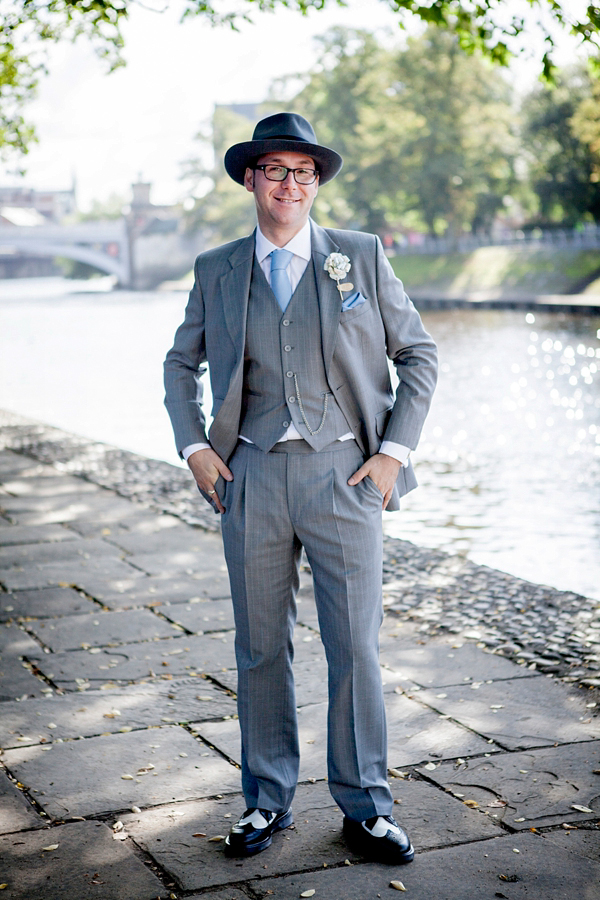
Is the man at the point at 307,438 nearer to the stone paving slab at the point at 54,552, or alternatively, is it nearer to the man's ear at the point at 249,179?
the man's ear at the point at 249,179

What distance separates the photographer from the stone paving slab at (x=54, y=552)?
573 centimetres

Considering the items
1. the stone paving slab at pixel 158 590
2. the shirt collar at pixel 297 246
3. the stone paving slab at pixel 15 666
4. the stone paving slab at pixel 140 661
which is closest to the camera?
the shirt collar at pixel 297 246

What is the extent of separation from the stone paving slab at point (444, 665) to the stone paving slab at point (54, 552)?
2.13 m

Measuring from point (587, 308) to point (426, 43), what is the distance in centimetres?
2028

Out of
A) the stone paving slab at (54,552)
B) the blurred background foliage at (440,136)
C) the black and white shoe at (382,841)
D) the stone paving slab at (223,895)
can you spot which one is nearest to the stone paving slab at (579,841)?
the black and white shoe at (382,841)

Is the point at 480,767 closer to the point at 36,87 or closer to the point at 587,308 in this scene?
the point at 36,87

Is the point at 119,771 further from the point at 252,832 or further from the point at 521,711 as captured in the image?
the point at 521,711

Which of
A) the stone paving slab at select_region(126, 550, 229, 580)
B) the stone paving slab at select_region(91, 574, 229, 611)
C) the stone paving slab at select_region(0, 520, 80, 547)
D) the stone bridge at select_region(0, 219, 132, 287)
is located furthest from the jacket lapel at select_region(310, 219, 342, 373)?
the stone bridge at select_region(0, 219, 132, 287)

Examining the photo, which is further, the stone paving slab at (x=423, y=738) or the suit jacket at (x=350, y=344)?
the stone paving slab at (x=423, y=738)

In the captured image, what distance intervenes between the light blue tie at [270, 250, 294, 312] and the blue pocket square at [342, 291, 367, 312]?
5.7 inches

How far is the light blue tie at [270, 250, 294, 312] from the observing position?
8.81 ft

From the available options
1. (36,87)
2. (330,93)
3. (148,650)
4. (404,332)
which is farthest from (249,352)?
(330,93)

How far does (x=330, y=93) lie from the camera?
50.4 meters

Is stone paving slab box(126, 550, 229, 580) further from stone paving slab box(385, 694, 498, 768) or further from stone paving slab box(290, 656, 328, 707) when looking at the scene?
stone paving slab box(385, 694, 498, 768)
